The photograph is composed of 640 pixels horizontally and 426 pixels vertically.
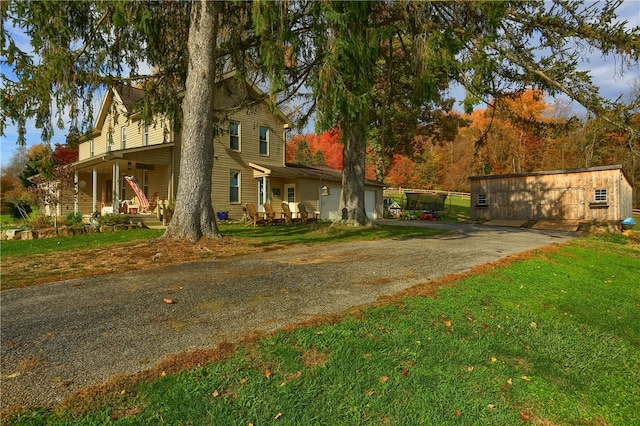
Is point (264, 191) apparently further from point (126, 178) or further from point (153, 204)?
point (126, 178)

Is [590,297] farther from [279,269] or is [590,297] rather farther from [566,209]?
[566,209]

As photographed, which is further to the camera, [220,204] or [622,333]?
[220,204]

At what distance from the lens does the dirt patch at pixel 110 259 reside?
570 cm

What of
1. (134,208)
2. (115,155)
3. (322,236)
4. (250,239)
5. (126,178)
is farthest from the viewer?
(134,208)

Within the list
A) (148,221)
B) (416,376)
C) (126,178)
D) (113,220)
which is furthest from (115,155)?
(416,376)

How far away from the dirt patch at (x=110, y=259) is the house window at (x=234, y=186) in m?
10.2

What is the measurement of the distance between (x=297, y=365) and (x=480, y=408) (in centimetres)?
133

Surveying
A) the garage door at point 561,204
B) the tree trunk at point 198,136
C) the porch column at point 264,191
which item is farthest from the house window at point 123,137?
the garage door at point 561,204

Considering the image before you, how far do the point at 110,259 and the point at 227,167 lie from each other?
39.4 feet

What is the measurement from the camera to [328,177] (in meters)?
21.3

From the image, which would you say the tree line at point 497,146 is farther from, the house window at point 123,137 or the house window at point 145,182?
the house window at point 123,137

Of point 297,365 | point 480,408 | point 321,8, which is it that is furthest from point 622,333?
point 321,8

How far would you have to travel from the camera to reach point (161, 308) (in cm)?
395

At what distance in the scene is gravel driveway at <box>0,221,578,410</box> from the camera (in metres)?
2.69
